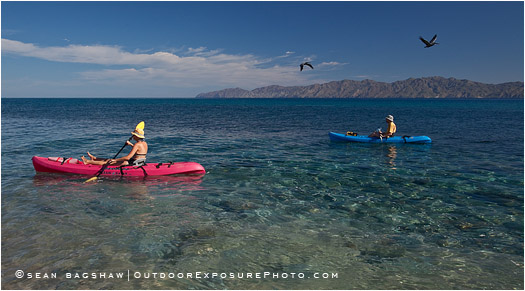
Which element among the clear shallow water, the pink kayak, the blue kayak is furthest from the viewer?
the blue kayak

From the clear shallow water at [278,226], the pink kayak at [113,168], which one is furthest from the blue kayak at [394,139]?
the pink kayak at [113,168]

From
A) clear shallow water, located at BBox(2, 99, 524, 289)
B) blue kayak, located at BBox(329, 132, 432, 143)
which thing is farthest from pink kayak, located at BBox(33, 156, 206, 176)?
blue kayak, located at BBox(329, 132, 432, 143)

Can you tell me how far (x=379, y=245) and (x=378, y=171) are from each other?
341 inches

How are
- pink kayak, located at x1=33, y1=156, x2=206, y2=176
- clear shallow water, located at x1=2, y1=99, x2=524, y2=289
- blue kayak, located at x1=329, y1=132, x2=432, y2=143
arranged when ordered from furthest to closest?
blue kayak, located at x1=329, y1=132, x2=432, y2=143, pink kayak, located at x1=33, y1=156, x2=206, y2=176, clear shallow water, located at x1=2, y1=99, x2=524, y2=289

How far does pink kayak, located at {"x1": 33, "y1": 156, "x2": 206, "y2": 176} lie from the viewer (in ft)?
46.2

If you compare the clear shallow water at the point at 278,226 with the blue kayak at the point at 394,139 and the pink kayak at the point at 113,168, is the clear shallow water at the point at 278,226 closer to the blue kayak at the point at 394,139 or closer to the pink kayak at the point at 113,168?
the pink kayak at the point at 113,168

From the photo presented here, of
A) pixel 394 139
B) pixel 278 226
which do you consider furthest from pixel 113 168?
pixel 394 139

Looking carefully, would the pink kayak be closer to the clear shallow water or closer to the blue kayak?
the clear shallow water

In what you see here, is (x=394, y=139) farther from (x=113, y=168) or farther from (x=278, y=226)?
(x=113, y=168)

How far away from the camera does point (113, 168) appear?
14094 millimetres

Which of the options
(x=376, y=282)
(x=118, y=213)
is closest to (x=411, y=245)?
(x=376, y=282)

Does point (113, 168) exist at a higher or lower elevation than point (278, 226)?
higher

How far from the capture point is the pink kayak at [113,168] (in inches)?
555

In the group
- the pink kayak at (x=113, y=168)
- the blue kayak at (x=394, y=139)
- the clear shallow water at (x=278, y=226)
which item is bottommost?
the clear shallow water at (x=278, y=226)
